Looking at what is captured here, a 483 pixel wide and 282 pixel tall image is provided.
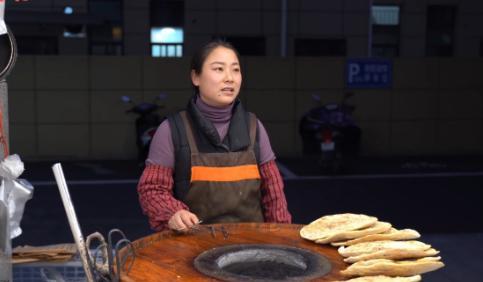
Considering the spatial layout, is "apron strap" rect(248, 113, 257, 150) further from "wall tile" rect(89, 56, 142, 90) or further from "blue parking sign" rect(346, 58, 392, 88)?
"blue parking sign" rect(346, 58, 392, 88)

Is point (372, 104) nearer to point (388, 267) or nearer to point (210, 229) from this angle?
point (210, 229)

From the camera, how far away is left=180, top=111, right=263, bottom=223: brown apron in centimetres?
321

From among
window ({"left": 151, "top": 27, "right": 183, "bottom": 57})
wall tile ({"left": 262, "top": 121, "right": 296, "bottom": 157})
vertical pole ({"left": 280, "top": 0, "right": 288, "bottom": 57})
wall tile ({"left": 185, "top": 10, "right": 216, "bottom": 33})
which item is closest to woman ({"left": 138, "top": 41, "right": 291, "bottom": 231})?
wall tile ({"left": 262, "top": 121, "right": 296, "bottom": 157})

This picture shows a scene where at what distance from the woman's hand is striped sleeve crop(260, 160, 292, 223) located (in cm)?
62

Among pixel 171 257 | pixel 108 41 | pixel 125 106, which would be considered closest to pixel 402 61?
pixel 125 106

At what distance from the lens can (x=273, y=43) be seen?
20422mm

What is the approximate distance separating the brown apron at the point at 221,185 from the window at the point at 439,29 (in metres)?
20.1

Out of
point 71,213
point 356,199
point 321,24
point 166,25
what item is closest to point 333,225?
point 71,213

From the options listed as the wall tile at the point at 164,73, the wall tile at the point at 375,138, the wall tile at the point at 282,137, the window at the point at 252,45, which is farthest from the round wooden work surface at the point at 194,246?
the window at the point at 252,45

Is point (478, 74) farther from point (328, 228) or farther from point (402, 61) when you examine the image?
point (328, 228)

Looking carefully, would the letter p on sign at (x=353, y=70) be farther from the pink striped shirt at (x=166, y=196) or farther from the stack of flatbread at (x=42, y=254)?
the stack of flatbread at (x=42, y=254)

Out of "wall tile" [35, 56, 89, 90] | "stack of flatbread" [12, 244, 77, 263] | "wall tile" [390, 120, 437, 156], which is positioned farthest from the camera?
"wall tile" [390, 120, 437, 156]

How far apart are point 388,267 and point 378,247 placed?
20 centimetres

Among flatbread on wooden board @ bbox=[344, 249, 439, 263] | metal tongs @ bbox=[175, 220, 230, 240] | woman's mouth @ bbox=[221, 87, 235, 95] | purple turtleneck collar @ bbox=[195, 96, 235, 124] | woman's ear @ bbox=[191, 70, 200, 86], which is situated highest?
woman's ear @ bbox=[191, 70, 200, 86]
